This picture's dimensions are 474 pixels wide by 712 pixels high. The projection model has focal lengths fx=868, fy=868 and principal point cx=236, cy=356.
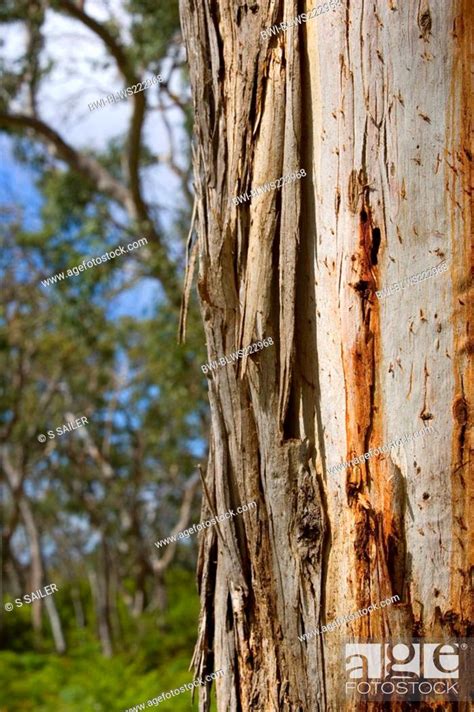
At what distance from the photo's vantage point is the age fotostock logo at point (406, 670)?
5.08ft

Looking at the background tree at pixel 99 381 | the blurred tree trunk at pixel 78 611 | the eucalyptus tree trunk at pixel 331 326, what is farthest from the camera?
the blurred tree trunk at pixel 78 611

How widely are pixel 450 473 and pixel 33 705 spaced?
27.1ft

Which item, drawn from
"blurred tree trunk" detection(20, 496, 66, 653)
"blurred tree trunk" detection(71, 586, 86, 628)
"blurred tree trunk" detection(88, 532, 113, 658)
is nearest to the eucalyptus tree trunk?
"blurred tree trunk" detection(88, 532, 113, 658)

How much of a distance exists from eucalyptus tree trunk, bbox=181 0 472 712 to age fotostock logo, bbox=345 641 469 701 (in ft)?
0.10

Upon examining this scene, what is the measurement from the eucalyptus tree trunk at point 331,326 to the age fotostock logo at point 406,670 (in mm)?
30

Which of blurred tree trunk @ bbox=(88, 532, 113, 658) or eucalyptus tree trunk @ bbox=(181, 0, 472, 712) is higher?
blurred tree trunk @ bbox=(88, 532, 113, 658)

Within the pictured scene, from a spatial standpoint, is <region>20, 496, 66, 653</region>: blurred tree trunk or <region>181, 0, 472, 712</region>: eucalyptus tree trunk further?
<region>20, 496, 66, 653</region>: blurred tree trunk

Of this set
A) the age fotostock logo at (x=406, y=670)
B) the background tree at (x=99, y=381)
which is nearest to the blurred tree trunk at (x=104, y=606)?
the background tree at (x=99, y=381)

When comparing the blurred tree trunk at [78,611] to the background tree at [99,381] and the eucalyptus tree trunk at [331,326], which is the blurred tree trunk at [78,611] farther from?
the eucalyptus tree trunk at [331,326]

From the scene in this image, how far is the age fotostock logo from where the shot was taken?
155cm

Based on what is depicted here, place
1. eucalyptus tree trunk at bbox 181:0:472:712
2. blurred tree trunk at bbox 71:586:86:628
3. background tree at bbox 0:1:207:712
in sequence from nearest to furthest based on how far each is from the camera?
eucalyptus tree trunk at bbox 181:0:472:712 < background tree at bbox 0:1:207:712 < blurred tree trunk at bbox 71:586:86:628

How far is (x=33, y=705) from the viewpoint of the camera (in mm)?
8727

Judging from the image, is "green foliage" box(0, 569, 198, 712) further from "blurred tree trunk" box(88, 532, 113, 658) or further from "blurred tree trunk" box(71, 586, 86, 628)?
"blurred tree trunk" box(71, 586, 86, 628)

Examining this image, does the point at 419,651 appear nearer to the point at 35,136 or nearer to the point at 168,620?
the point at 35,136
